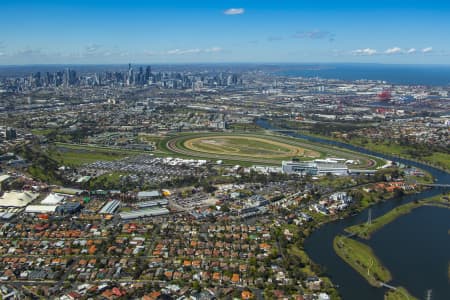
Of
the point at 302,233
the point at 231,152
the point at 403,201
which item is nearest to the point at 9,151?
the point at 231,152

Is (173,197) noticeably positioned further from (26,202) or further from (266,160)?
(266,160)

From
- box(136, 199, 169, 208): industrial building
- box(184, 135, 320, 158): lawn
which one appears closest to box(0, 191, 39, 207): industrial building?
box(136, 199, 169, 208): industrial building

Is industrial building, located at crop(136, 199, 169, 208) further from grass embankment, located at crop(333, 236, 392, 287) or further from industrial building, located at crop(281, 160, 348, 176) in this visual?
industrial building, located at crop(281, 160, 348, 176)

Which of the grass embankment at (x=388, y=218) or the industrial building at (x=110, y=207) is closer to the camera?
the grass embankment at (x=388, y=218)

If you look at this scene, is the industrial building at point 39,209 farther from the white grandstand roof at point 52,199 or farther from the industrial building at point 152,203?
the industrial building at point 152,203

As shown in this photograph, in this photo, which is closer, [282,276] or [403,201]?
[282,276]

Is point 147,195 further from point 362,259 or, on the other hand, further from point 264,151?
point 264,151

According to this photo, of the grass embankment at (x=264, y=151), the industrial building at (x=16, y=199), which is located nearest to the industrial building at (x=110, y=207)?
the industrial building at (x=16, y=199)
